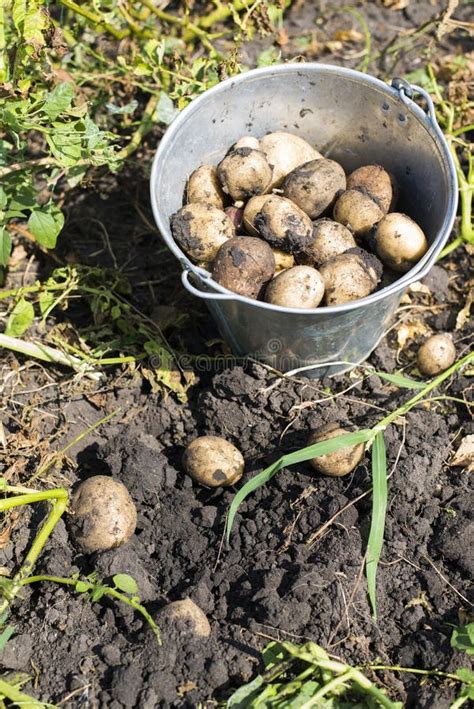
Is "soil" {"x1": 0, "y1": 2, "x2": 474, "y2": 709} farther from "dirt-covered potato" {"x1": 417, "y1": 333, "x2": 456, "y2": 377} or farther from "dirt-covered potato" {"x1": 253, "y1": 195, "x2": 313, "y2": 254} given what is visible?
"dirt-covered potato" {"x1": 253, "y1": 195, "x2": 313, "y2": 254}

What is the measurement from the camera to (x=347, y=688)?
6.19 ft

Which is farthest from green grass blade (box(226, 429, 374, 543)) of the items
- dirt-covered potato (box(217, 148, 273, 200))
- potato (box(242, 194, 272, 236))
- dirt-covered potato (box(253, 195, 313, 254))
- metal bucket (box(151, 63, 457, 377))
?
dirt-covered potato (box(217, 148, 273, 200))

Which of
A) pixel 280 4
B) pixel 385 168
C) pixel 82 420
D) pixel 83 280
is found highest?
pixel 280 4

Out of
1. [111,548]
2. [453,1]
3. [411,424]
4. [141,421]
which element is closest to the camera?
[111,548]

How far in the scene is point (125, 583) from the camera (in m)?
2.03

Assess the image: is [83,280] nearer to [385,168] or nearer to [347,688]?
[385,168]

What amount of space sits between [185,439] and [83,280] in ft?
2.60

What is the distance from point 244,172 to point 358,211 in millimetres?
406

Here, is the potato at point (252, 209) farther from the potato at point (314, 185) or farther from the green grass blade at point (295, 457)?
the green grass blade at point (295, 457)

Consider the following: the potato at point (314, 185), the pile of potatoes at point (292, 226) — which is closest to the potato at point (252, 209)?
the pile of potatoes at point (292, 226)

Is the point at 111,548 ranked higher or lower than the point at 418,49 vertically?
lower

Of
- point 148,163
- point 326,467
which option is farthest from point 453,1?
point 326,467

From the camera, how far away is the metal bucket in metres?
2.28

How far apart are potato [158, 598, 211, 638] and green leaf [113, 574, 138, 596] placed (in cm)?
10
